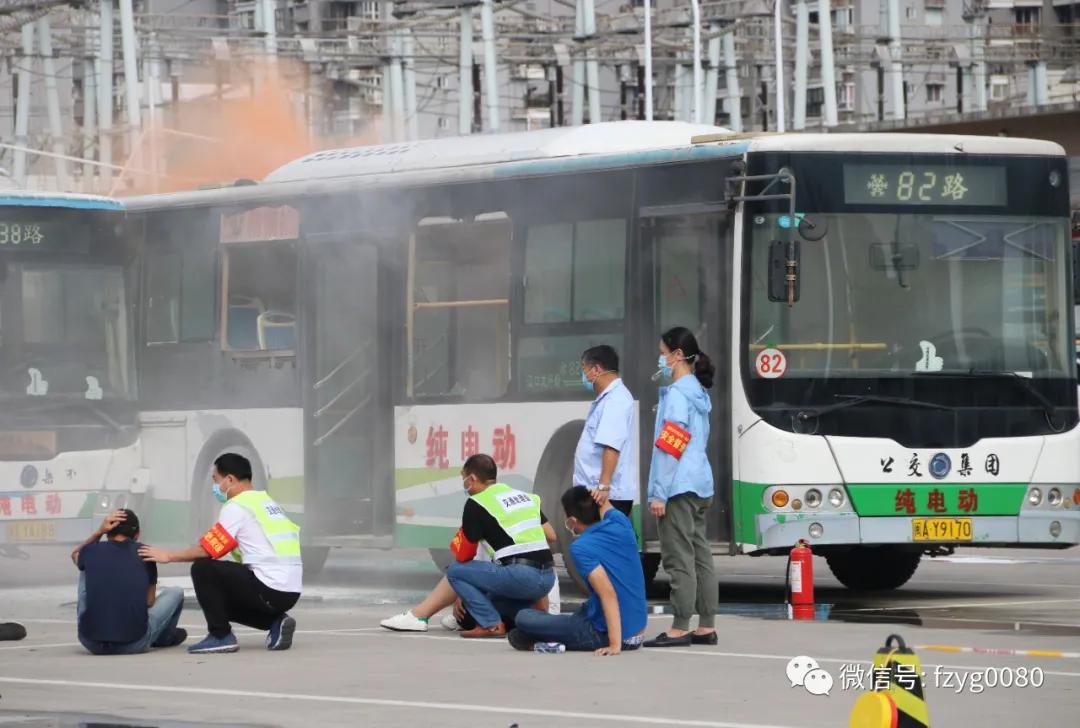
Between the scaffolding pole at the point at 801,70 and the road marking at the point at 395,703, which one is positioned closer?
the road marking at the point at 395,703

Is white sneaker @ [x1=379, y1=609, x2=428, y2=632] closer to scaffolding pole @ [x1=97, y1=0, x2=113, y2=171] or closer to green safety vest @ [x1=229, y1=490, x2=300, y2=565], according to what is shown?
green safety vest @ [x1=229, y1=490, x2=300, y2=565]

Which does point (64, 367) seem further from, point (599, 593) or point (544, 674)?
point (544, 674)

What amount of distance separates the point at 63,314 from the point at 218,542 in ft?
25.9

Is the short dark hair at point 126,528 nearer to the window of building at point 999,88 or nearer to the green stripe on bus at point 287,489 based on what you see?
the green stripe on bus at point 287,489

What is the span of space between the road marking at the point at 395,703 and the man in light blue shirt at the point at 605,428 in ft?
11.2

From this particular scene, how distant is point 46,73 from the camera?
6391 cm

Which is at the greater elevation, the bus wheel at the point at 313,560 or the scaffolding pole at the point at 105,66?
the scaffolding pole at the point at 105,66

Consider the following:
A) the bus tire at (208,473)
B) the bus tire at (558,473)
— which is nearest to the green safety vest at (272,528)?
the bus tire at (558,473)

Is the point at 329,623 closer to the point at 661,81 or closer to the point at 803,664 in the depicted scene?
the point at 803,664

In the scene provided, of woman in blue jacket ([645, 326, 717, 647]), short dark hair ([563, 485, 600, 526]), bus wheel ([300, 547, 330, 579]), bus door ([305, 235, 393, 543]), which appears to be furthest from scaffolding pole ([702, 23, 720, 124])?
short dark hair ([563, 485, 600, 526])

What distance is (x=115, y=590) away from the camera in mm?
12828

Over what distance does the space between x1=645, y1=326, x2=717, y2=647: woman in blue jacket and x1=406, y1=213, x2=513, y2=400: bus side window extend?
4288mm

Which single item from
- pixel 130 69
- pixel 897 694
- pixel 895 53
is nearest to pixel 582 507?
pixel 897 694

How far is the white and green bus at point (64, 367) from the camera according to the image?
775 inches
